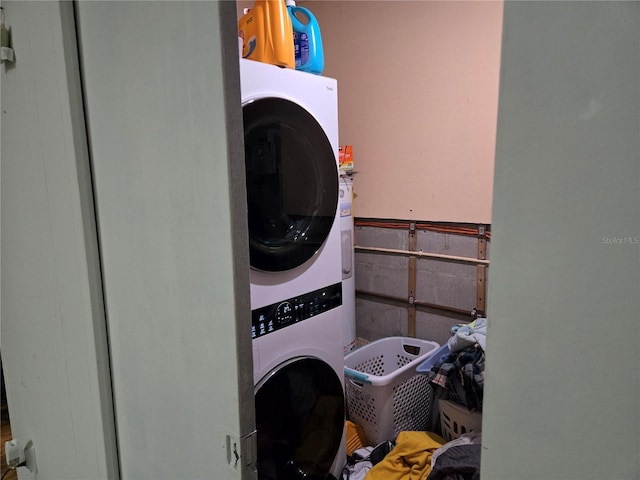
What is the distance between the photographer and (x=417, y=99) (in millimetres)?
2225

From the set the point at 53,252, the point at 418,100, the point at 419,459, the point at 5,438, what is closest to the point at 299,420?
the point at 419,459

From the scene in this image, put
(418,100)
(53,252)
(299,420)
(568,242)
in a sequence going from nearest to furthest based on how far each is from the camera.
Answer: (568,242) → (53,252) → (299,420) → (418,100)

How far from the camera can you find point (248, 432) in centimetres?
63

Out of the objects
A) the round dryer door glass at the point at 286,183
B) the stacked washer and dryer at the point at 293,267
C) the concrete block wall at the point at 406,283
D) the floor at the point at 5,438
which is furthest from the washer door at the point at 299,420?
the floor at the point at 5,438

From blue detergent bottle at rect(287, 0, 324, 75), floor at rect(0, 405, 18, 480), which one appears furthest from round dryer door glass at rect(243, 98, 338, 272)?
floor at rect(0, 405, 18, 480)

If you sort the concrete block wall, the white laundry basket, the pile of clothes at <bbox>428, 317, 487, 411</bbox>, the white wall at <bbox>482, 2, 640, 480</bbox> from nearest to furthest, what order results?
the white wall at <bbox>482, 2, 640, 480</bbox>, the pile of clothes at <bbox>428, 317, 487, 411</bbox>, the white laundry basket, the concrete block wall

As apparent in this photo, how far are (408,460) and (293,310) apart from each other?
0.81 m

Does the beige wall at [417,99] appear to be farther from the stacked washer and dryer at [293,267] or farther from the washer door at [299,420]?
the washer door at [299,420]

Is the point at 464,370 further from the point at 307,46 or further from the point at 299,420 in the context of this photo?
the point at 307,46

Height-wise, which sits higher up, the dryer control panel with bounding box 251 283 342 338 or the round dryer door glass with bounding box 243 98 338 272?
the round dryer door glass with bounding box 243 98 338 272

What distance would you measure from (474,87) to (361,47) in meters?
0.77

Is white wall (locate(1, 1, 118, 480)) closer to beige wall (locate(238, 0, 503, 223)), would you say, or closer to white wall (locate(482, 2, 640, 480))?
white wall (locate(482, 2, 640, 480))

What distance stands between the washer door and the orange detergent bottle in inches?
42.4

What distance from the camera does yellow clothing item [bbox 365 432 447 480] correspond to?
1561 mm
